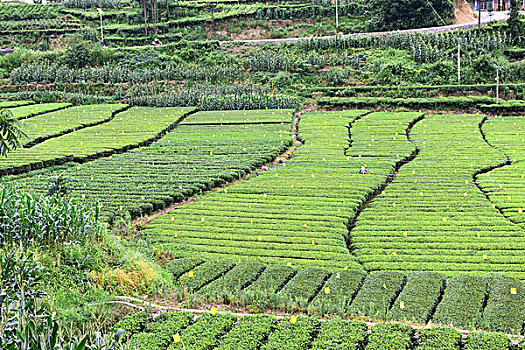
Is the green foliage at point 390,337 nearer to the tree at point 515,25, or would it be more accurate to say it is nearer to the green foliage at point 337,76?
the green foliage at point 337,76

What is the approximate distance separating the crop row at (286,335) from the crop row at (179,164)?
12683 mm

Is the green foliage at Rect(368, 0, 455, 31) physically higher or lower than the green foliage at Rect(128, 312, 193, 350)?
higher

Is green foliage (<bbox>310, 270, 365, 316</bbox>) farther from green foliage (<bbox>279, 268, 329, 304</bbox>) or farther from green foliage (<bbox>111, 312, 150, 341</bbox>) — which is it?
green foliage (<bbox>111, 312, 150, 341</bbox>)

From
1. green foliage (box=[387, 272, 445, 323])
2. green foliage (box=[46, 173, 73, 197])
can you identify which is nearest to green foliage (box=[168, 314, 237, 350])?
green foliage (box=[387, 272, 445, 323])

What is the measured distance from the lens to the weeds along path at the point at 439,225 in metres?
21.1

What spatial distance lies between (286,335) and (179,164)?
2375 cm

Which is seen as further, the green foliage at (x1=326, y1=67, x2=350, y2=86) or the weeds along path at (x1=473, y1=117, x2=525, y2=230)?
the green foliage at (x1=326, y1=67, x2=350, y2=86)

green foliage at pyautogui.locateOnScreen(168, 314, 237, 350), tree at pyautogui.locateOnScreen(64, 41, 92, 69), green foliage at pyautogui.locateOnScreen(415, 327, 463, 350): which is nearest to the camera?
green foliage at pyautogui.locateOnScreen(415, 327, 463, 350)

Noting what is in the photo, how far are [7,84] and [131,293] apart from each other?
54.7 m

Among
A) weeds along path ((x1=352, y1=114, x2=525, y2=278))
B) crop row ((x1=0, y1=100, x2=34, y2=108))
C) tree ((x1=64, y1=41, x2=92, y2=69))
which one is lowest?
weeds along path ((x1=352, y1=114, x2=525, y2=278))

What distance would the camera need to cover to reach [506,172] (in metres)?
31.8

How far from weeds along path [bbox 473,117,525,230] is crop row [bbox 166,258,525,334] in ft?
27.7


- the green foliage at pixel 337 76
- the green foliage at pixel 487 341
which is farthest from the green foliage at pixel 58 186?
the green foliage at pixel 337 76

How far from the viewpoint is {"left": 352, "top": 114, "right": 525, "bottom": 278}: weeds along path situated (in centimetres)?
2114
